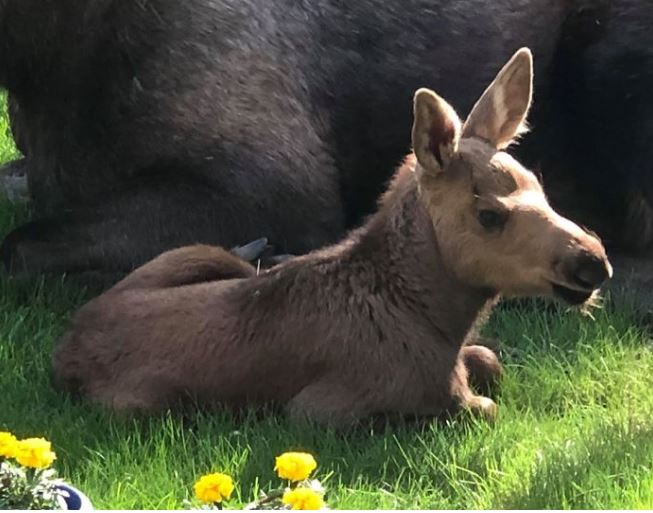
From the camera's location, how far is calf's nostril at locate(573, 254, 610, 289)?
4.21 m

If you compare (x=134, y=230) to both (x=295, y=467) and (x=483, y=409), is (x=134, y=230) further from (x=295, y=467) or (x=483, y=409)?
(x=295, y=467)

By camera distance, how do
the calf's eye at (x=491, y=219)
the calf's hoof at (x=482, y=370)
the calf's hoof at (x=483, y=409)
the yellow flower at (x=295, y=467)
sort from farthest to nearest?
the calf's hoof at (x=482, y=370) → the calf's hoof at (x=483, y=409) → the calf's eye at (x=491, y=219) → the yellow flower at (x=295, y=467)

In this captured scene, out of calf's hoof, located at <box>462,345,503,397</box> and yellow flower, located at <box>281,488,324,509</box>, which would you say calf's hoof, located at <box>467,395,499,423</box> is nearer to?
calf's hoof, located at <box>462,345,503,397</box>

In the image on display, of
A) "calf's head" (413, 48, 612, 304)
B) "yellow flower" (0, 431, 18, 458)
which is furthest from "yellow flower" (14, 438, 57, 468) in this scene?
"calf's head" (413, 48, 612, 304)

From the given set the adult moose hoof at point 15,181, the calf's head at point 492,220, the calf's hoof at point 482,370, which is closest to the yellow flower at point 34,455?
the calf's head at point 492,220

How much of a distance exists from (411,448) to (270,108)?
204cm

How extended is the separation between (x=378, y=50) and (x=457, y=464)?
2.45m

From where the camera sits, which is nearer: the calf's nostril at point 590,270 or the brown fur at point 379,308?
the calf's nostril at point 590,270

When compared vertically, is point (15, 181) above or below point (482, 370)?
below

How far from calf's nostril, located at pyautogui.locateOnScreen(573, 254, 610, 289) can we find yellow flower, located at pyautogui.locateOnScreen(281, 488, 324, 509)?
1.07 m

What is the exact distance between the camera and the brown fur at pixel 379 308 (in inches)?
174

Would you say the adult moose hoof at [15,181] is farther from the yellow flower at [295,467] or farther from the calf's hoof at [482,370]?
the yellow flower at [295,467]

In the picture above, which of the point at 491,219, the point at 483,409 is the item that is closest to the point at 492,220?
the point at 491,219

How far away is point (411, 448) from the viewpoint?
173 inches
